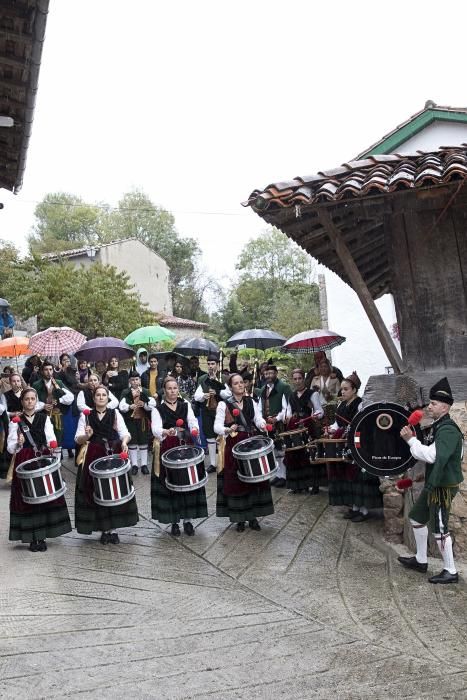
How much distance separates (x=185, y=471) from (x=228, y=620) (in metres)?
2.14

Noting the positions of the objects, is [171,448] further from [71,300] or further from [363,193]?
[71,300]

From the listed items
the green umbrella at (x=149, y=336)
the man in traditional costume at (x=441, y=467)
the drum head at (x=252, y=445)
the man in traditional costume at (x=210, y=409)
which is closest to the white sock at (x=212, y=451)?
the man in traditional costume at (x=210, y=409)

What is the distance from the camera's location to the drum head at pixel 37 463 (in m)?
6.66

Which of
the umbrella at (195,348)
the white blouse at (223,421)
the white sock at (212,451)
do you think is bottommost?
the white sock at (212,451)

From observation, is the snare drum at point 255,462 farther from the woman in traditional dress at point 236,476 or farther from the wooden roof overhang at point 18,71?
the wooden roof overhang at point 18,71

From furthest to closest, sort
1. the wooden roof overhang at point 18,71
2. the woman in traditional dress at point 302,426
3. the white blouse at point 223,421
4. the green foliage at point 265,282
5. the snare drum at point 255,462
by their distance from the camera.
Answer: the green foliage at point 265,282 < the woman in traditional dress at point 302,426 < the white blouse at point 223,421 < the snare drum at point 255,462 < the wooden roof overhang at point 18,71

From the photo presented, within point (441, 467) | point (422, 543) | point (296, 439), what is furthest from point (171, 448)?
point (441, 467)

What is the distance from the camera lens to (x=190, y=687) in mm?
3951

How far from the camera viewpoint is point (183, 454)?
7.05 meters

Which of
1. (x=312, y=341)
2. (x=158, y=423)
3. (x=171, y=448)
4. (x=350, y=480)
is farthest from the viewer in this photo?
(x=312, y=341)

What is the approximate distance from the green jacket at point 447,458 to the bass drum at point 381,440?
0.43 m

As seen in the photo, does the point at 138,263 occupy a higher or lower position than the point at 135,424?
higher

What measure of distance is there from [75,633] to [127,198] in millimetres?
53318

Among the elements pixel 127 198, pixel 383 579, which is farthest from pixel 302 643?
pixel 127 198
